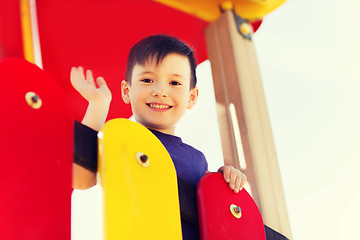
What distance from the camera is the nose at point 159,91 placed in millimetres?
886

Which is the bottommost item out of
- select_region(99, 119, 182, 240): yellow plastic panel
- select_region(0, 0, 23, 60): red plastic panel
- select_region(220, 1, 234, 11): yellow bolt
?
select_region(99, 119, 182, 240): yellow plastic panel

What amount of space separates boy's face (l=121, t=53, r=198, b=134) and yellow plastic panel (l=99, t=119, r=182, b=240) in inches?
11.6

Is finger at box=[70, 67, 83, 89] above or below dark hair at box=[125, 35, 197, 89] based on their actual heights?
below

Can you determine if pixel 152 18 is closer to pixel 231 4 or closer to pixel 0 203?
A: pixel 231 4

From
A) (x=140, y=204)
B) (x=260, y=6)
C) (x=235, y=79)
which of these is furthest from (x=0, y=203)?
(x=260, y=6)

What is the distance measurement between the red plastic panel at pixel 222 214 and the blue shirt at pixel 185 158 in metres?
0.16

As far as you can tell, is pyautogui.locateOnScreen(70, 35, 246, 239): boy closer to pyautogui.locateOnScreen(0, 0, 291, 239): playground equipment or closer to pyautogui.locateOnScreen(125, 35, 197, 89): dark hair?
pyautogui.locateOnScreen(125, 35, 197, 89): dark hair

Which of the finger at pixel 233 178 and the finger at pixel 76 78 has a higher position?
Result: the finger at pixel 76 78

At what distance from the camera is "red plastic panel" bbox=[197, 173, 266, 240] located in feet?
2.10

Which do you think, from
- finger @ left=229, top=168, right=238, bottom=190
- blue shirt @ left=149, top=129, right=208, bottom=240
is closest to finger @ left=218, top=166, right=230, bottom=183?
finger @ left=229, top=168, right=238, bottom=190

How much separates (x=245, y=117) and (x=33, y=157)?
2.74ft

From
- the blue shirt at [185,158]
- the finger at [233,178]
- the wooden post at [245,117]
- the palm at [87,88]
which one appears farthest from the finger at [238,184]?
the wooden post at [245,117]

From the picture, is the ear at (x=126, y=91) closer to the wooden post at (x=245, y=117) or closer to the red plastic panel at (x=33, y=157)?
the wooden post at (x=245, y=117)

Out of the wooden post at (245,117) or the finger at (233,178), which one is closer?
the finger at (233,178)
